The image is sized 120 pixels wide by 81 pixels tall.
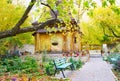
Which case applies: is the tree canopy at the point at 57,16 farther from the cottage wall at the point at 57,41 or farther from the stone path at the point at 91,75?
the stone path at the point at 91,75

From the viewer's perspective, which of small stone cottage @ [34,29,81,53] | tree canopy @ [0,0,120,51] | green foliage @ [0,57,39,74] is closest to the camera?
tree canopy @ [0,0,120,51]

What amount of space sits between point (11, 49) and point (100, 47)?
21.0 metres

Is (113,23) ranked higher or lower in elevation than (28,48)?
higher

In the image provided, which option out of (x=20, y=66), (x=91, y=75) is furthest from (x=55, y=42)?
(x=91, y=75)

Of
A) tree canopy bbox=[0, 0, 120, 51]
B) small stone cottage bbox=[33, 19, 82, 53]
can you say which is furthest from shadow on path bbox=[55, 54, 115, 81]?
small stone cottage bbox=[33, 19, 82, 53]

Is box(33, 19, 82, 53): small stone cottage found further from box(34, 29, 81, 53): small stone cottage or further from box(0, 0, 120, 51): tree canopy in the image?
box(0, 0, 120, 51): tree canopy

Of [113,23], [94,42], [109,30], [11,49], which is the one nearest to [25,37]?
[11,49]

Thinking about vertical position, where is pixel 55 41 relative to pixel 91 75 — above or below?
above

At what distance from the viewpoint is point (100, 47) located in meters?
50.1

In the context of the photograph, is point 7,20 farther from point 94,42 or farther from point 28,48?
point 94,42

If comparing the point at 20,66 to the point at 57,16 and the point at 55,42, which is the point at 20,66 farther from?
the point at 55,42

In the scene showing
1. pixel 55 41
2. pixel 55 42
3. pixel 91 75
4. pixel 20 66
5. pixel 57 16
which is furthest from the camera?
pixel 55 41

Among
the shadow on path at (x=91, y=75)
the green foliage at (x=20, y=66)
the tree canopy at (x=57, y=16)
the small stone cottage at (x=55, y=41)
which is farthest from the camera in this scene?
the small stone cottage at (x=55, y=41)

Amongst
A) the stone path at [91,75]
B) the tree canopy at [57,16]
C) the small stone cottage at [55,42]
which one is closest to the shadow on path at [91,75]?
the stone path at [91,75]
